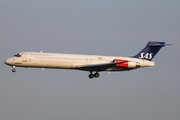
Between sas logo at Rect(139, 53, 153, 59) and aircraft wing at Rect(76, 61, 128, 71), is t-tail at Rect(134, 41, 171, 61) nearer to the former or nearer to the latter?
sas logo at Rect(139, 53, 153, 59)

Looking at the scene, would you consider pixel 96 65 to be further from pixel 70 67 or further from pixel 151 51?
pixel 151 51

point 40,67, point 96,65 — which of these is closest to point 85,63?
point 96,65

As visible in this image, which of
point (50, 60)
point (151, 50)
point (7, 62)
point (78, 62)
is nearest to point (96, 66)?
point (78, 62)

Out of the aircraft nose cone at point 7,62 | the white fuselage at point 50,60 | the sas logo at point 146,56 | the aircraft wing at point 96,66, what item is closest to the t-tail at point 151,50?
the sas logo at point 146,56

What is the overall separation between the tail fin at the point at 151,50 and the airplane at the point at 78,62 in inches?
31.6

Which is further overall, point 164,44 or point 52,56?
point 164,44

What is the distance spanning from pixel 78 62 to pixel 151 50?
11540mm

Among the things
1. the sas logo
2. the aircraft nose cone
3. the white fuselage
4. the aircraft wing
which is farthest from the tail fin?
the aircraft nose cone

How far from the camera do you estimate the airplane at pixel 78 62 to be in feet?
212

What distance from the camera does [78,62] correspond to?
66188 millimetres

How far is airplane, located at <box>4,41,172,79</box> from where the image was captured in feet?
212

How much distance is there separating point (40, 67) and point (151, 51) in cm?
1622

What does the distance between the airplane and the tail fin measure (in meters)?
0.80

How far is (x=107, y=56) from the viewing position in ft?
225
